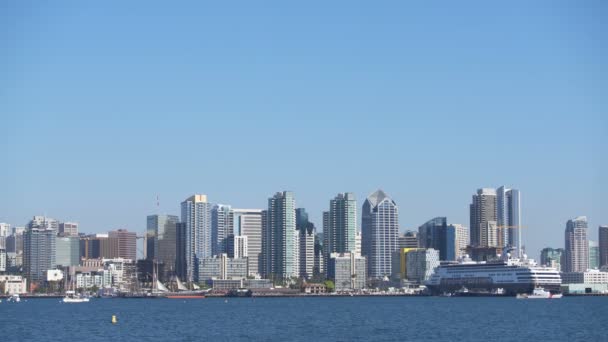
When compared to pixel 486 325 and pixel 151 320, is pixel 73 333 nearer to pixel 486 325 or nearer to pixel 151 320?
pixel 151 320

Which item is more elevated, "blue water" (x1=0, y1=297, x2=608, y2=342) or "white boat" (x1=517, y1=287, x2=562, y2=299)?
"blue water" (x1=0, y1=297, x2=608, y2=342)

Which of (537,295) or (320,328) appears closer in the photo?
(320,328)

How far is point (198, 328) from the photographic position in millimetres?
90438

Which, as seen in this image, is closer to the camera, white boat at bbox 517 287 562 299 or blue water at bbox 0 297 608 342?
blue water at bbox 0 297 608 342

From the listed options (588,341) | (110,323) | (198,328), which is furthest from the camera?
(110,323)

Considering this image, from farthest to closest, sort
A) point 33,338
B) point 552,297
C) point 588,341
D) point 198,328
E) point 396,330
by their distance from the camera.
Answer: point 552,297 < point 198,328 < point 396,330 < point 33,338 < point 588,341

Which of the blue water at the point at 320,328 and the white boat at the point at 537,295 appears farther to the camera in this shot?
the white boat at the point at 537,295

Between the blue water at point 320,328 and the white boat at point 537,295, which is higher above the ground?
the blue water at point 320,328

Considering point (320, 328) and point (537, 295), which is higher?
point (320, 328)

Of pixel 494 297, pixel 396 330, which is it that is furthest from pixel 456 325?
pixel 494 297

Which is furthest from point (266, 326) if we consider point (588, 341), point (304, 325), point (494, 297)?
point (494, 297)

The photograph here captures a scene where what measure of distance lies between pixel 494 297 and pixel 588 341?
416 feet

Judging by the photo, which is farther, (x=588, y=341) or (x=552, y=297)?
(x=552, y=297)

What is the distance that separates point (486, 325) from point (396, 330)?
10.4m
